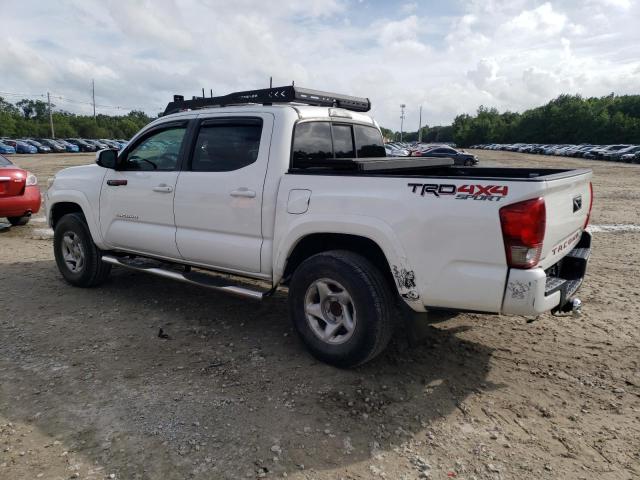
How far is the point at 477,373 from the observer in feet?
12.3

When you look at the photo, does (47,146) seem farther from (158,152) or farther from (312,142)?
(312,142)

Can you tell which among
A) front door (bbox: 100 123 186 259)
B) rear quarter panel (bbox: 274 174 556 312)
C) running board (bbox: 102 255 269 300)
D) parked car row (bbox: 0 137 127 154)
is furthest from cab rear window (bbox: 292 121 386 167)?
parked car row (bbox: 0 137 127 154)

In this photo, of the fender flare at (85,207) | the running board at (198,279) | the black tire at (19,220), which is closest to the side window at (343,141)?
the running board at (198,279)

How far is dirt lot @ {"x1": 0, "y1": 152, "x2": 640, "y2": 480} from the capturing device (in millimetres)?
2709

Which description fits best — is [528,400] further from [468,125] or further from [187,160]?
[468,125]

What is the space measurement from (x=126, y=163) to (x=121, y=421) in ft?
9.30

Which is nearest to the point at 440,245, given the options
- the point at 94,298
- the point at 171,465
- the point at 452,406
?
the point at 452,406

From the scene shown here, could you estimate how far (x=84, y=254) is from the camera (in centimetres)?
551

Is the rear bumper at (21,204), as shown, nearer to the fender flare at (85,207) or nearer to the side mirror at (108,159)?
the fender flare at (85,207)

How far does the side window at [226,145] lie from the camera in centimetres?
409

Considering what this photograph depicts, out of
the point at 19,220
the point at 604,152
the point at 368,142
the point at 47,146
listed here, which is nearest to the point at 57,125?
the point at 47,146

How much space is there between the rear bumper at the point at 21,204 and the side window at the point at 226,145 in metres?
6.03

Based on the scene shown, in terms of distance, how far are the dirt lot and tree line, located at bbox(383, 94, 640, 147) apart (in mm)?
84246

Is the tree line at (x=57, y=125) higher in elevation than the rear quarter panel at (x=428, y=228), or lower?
higher
